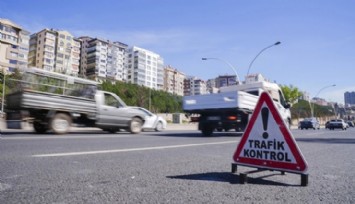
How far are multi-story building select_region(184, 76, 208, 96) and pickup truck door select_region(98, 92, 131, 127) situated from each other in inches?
6078

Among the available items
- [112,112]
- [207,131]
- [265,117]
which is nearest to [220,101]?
[207,131]

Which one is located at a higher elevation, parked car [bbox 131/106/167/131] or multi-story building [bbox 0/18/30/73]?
multi-story building [bbox 0/18/30/73]

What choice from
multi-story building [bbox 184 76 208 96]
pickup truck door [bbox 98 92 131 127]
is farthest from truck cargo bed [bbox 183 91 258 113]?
multi-story building [bbox 184 76 208 96]

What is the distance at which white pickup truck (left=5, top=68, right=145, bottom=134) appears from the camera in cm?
1040

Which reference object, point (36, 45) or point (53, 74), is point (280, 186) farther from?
point (36, 45)

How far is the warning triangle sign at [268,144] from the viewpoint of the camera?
3.12 m

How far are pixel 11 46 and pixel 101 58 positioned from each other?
36490 mm

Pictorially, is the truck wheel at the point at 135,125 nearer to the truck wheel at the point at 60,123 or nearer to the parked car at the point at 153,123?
the parked car at the point at 153,123

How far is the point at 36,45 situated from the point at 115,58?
3140cm

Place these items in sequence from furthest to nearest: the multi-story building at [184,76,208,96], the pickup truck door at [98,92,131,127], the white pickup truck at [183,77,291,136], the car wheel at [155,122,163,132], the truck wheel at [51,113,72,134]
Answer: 1. the multi-story building at [184,76,208,96]
2. the car wheel at [155,122,163,132]
3. the pickup truck door at [98,92,131,127]
4. the white pickup truck at [183,77,291,136]
5. the truck wheel at [51,113,72,134]

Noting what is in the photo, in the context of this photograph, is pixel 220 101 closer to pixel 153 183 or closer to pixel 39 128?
pixel 39 128

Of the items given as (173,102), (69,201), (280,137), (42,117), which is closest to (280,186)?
(280,137)

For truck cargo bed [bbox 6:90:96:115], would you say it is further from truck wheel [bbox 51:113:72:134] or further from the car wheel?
the car wheel

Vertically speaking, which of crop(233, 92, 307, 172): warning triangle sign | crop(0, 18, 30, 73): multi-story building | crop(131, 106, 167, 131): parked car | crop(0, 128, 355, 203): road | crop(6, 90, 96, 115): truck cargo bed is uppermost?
crop(0, 18, 30, 73): multi-story building
